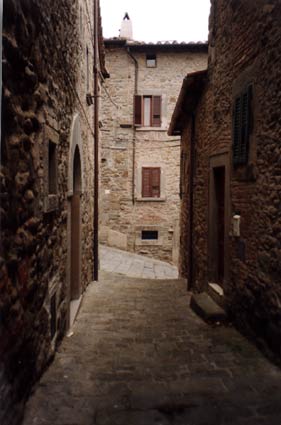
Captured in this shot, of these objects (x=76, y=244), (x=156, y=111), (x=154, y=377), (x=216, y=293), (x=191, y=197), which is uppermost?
(x=156, y=111)

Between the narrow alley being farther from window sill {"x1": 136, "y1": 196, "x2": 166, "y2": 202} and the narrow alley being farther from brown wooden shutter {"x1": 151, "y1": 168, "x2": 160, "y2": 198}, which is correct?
brown wooden shutter {"x1": 151, "y1": 168, "x2": 160, "y2": 198}

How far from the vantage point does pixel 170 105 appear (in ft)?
55.5

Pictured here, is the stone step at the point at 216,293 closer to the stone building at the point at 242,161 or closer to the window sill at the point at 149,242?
the stone building at the point at 242,161

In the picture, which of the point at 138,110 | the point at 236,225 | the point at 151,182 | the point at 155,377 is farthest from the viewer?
the point at 151,182

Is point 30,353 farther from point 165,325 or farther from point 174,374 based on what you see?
point 165,325

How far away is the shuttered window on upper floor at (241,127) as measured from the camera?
481cm

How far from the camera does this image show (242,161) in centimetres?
503

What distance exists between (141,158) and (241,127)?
39.8 feet

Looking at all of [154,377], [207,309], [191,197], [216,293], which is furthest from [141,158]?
[154,377]

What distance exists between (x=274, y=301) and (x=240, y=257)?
3.94 feet

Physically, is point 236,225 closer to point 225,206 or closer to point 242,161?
point 225,206

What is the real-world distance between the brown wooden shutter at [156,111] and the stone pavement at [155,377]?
1225cm

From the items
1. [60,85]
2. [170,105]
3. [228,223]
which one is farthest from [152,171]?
[60,85]

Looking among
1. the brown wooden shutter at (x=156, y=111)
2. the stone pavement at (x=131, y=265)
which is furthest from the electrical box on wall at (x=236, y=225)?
the brown wooden shutter at (x=156, y=111)
